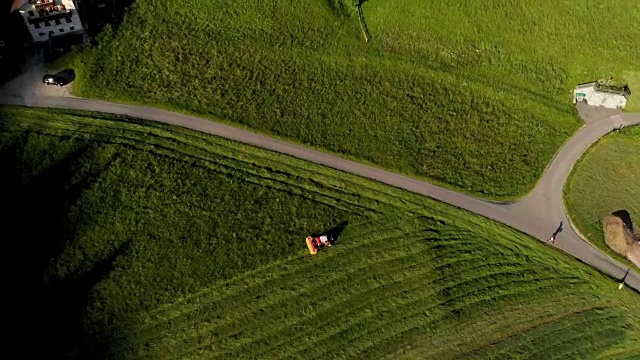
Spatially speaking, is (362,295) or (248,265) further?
(248,265)

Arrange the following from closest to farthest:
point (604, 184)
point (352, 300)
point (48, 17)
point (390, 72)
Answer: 1. point (352, 300)
2. point (48, 17)
3. point (604, 184)
4. point (390, 72)

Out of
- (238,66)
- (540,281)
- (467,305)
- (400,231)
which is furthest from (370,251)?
(238,66)

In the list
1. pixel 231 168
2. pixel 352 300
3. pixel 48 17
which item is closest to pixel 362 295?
pixel 352 300

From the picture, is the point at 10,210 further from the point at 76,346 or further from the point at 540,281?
the point at 540,281

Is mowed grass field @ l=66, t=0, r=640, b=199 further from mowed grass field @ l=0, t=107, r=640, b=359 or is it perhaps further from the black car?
mowed grass field @ l=0, t=107, r=640, b=359

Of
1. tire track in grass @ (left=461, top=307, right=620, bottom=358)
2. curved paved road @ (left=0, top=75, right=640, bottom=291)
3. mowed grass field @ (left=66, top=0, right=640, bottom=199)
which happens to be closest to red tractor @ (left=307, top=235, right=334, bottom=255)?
curved paved road @ (left=0, top=75, right=640, bottom=291)

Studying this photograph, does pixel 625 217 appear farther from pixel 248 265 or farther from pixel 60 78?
pixel 60 78

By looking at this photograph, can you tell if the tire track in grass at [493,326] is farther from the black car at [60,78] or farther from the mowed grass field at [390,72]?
the black car at [60,78]
